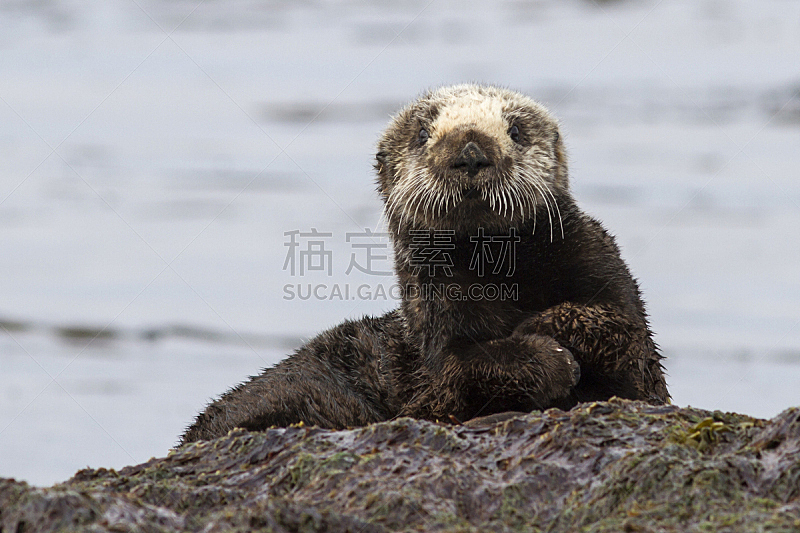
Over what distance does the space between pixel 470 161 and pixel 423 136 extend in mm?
740

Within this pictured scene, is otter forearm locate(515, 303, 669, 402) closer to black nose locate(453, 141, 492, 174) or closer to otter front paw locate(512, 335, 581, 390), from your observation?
otter front paw locate(512, 335, 581, 390)

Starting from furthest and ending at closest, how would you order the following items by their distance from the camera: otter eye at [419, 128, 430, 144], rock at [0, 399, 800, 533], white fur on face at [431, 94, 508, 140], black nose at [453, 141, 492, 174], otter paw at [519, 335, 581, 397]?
1. otter eye at [419, 128, 430, 144]
2. white fur on face at [431, 94, 508, 140]
3. black nose at [453, 141, 492, 174]
4. otter paw at [519, 335, 581, 397]
5. rock at [0, 399, 800, 533]

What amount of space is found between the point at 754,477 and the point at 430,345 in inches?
96.7

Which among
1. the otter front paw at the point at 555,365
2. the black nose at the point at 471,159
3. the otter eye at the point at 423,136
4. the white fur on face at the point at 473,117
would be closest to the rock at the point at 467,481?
the otter front paw at the point at 555,365

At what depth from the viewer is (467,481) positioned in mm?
2426

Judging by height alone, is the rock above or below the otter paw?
below

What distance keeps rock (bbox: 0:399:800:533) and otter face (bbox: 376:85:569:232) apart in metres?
1.78

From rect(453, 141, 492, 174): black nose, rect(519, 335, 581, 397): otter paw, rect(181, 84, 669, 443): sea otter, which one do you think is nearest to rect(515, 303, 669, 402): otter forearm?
rect(181, 84, 669, 443): sea otter

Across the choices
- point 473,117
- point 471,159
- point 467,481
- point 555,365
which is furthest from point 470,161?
point 467,481

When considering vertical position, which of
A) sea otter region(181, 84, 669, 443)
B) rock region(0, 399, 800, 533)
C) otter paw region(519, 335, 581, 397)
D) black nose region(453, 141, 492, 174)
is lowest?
rock region(0, 399, 800, 533)

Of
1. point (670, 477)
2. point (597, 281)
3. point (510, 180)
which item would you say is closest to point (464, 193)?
point (510, 180)

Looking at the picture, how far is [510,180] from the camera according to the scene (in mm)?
4527

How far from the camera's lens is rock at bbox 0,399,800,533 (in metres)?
2.15

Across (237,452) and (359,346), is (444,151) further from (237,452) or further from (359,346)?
(237,452)
